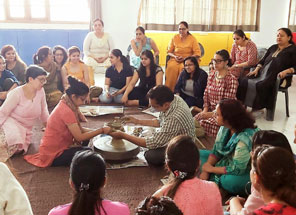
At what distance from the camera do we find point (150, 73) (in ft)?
14.2

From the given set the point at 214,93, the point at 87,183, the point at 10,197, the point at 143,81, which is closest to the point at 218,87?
the point at 214,93

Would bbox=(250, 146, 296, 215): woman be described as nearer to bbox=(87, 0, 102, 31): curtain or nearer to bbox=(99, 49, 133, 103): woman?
bbox=(99, 49, 133, 103): woman

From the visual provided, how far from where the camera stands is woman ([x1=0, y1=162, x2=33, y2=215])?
118cm

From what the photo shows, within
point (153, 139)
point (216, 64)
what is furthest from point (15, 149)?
point (216, 64)

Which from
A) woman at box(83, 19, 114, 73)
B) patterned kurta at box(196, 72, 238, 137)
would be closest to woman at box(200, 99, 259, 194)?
patterned kurta at box(196, 72, 238, 137)

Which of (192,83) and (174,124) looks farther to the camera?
(192,83)

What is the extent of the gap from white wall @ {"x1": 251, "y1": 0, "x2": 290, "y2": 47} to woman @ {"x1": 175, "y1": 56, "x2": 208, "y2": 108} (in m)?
4.26

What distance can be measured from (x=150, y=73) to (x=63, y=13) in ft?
11.2

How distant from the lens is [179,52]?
5.14 m

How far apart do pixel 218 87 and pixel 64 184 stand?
1982 mm

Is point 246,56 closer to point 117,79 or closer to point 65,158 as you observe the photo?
point 117,79

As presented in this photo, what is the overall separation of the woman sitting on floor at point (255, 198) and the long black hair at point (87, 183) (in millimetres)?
687

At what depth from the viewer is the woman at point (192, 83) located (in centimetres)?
400

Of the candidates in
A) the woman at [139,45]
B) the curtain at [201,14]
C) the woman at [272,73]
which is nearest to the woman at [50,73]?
the woman at [139,45]
